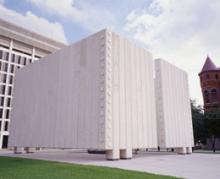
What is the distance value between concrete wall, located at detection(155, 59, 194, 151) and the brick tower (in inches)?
1070

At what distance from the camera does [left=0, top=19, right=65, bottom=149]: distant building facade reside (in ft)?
128

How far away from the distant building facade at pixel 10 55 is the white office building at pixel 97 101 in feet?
90.7

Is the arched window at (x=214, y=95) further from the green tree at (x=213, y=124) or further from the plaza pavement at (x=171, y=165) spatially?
the plaza pavement at (x=171, y=165)

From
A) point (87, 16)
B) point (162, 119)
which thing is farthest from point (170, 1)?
point (162, 119)

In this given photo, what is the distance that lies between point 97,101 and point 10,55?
36.6m

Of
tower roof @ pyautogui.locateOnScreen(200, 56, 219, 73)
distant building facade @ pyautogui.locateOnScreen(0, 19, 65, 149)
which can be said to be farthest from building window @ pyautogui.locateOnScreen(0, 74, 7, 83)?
tower roof @ pyautogui.locateOnScreen(200, 56, 219, 73)

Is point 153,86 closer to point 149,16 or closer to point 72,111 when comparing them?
point 149,16

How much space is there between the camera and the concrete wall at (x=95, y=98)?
9.68 metres

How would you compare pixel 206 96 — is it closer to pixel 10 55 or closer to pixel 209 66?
pixel 209 66

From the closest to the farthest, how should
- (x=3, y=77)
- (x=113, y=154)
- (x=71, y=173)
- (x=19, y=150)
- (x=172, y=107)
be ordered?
(x=71, y=173)
(x=113, y=154)
(x=172, y=107)
(x=19, y=150)
(x=3, y=77)

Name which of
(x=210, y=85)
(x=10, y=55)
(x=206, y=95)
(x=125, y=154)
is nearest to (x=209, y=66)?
(x=210, y=85)

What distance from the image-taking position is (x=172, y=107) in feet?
45.5

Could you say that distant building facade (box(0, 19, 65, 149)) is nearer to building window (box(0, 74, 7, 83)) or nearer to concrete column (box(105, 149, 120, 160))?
building window (box(0, 74, 7, 83))

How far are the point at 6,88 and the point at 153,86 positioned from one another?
34625 mm
